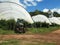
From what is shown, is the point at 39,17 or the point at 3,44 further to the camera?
the point at 39,17

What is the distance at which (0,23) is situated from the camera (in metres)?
32.9

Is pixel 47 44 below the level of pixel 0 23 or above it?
below

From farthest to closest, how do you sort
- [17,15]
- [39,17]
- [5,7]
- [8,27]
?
1. [39,17]
2. [5,7]
3. [17,15]
4. [8,27]

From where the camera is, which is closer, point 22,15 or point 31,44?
point 31,44

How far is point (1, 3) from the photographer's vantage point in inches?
1832

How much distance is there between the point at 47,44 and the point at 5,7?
28.1 m

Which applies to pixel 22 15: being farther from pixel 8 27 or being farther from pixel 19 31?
pixel 19 31

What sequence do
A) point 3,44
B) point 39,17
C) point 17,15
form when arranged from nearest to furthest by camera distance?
point 3,44
point 17,15
point 39,17

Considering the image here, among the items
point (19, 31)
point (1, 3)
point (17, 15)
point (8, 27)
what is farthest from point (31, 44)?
point (1, 3)

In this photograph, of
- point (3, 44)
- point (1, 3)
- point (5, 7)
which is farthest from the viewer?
point (1, 3)

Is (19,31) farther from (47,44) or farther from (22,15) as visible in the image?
(22,15)

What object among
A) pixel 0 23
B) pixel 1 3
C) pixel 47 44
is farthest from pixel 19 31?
pixel 1 3

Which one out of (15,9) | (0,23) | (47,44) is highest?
(15,9)

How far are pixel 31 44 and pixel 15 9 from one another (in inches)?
1056
